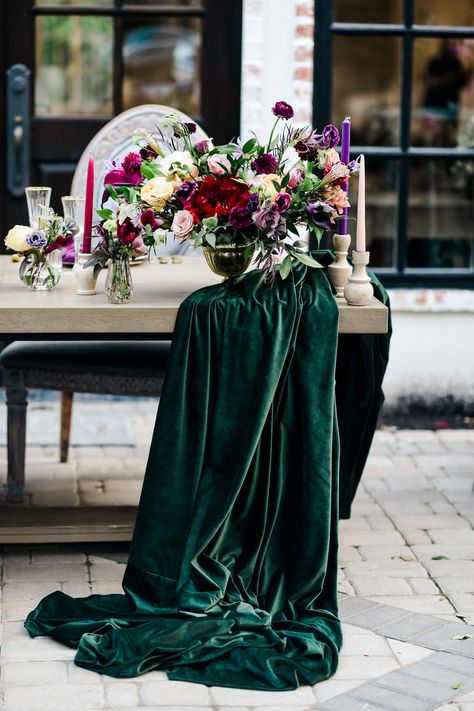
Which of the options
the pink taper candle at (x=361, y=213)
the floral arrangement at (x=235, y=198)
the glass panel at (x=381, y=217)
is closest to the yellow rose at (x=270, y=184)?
the floral arrangement at (x=235, y=198)

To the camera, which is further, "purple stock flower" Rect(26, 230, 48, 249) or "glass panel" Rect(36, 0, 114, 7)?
"glass panel" Rect(36, 0, 114, 7)

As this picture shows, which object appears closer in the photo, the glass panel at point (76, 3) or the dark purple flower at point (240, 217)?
the dark purple flower at point (240, 217)

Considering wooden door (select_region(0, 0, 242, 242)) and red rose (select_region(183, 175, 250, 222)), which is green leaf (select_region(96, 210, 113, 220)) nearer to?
red rose (select_region(183, 175, 250, 222))

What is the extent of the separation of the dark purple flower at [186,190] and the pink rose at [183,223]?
0.06m

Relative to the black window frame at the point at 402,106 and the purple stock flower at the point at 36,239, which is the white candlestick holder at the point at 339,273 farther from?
the black window frame at the point at 402,106

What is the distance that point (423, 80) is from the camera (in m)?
5.25

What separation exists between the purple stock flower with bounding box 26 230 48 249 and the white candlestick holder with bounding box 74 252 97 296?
0.35 ft

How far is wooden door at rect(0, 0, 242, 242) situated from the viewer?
5.13m

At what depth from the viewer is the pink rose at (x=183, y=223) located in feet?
10.4

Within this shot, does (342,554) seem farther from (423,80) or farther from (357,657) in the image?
(423,80)

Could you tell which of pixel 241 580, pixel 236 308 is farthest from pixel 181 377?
pixel 241 580

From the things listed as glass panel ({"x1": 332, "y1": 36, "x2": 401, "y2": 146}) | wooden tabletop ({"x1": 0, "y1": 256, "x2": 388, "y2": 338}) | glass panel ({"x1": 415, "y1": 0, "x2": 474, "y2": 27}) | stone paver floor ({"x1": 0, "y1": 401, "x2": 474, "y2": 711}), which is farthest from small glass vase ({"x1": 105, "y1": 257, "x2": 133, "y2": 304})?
glass panel ({"x1": 415, "y1": 0, "x2": 474, "y2": 27})

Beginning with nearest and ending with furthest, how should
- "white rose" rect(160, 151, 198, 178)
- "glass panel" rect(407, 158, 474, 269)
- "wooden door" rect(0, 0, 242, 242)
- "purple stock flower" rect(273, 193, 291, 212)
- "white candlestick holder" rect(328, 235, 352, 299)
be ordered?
"purple stock flower" rect(273, 193, 291, 212)
"white rose" rect(160, 151, 198, 178)
"white candlestick holder" rect(328, 235, 352, 299)
"wooden door" rect(0, 0, 242, 242)
"glass panel" rect(407, 158, 474, 269)

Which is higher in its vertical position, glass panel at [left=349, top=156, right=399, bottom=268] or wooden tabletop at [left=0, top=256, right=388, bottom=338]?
glass panel at [left=349, top=156, right=399, bottom=268]
